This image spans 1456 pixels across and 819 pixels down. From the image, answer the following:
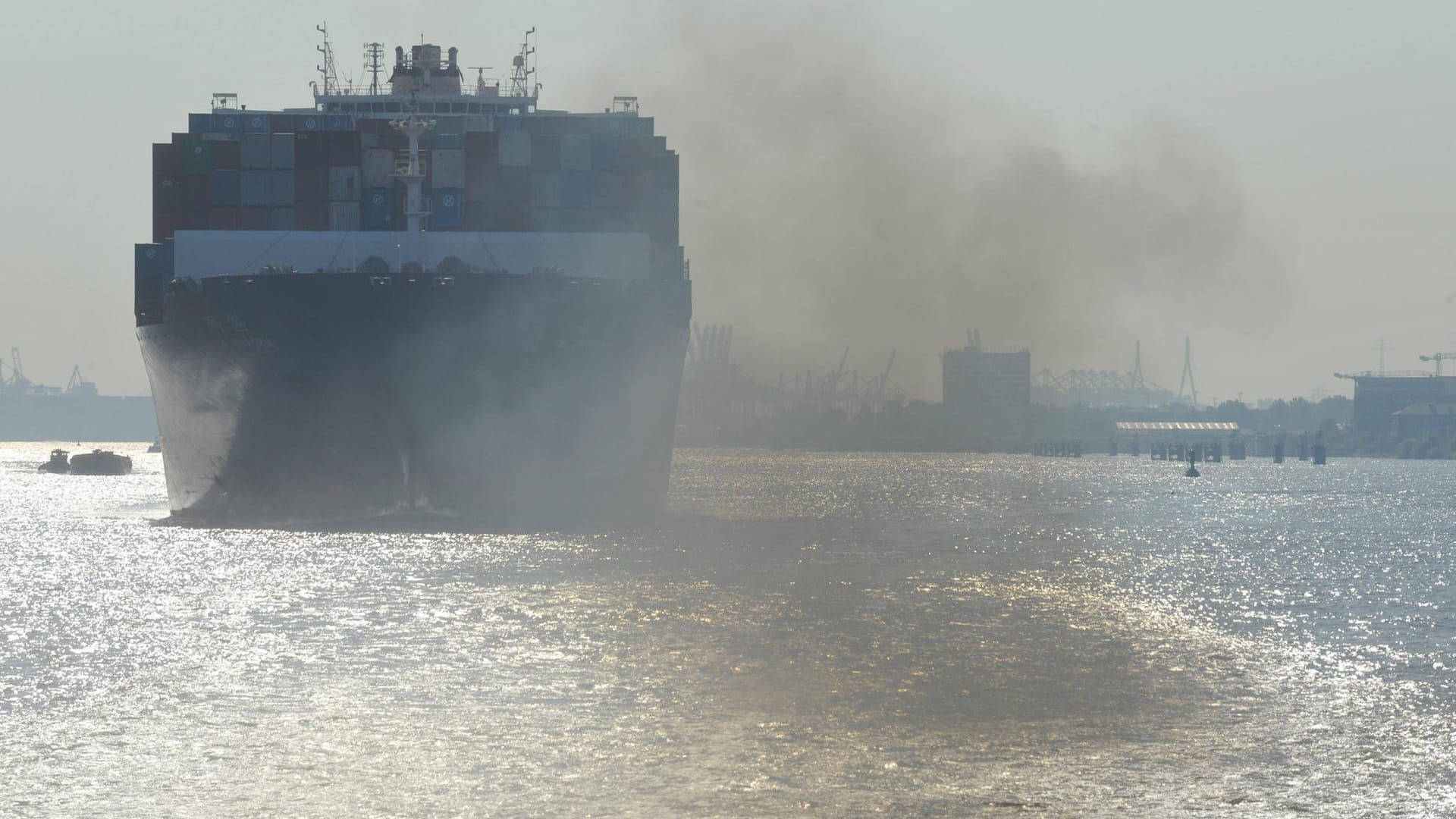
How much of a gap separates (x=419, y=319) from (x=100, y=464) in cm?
12618

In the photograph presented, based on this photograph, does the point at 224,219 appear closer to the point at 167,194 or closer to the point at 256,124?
the point at 167,194

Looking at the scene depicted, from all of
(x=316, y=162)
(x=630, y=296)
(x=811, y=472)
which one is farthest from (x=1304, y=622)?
(x=811, y=472)

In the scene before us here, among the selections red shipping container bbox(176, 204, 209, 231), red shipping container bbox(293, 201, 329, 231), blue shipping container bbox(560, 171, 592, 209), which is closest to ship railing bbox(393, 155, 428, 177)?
red shipping container bbox(293, 201, 329, 231)

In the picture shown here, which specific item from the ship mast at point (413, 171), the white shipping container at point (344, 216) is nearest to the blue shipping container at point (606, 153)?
the ship mast at point (413, 171)

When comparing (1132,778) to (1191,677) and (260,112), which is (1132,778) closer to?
(1191,677)

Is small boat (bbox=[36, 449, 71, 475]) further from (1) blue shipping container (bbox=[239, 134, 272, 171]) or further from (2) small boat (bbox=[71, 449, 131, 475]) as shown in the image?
(1) blue shipping container (bbox=[239, 134, 272, 171])

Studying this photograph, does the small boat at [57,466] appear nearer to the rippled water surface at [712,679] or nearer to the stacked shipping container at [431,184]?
the stacked shipping container at [431,184]

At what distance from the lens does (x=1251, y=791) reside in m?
22.9

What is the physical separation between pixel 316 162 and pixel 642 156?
1295cm

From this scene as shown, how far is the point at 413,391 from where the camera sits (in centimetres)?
6456

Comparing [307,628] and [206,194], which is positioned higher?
[206,194]

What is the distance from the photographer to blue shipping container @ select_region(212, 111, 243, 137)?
81.9m

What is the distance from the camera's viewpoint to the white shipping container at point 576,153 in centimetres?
7394

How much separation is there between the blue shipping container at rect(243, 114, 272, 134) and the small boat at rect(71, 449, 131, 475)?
330ft
